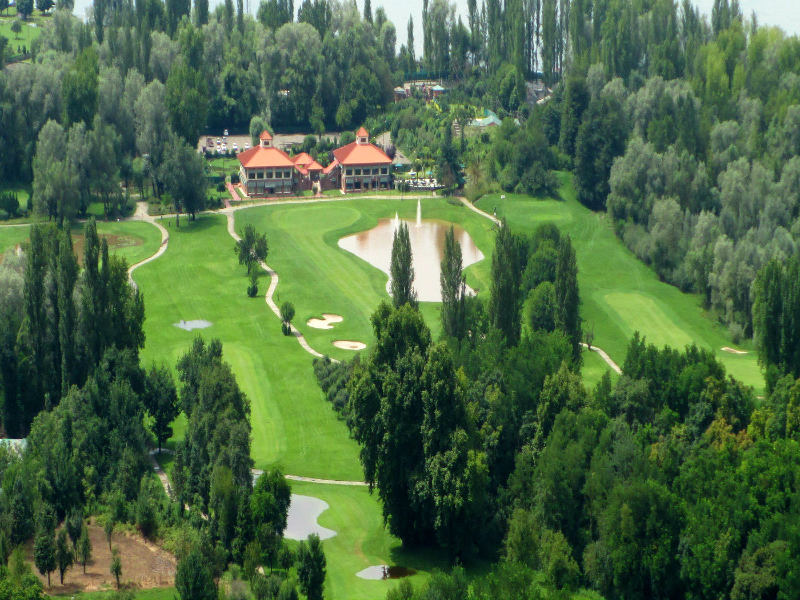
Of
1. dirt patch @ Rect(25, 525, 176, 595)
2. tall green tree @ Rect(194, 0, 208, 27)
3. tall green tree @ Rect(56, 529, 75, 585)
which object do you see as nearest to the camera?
tall green tree @ Rect(56, 529, 75, 585)

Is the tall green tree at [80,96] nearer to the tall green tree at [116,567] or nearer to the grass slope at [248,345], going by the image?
the grass slope at [248,345]

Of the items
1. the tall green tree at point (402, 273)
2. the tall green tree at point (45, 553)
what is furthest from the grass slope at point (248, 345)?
the tall green tree at point (45, 553)

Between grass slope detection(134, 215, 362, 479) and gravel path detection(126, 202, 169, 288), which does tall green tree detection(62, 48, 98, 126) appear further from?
grass slope detection(134, 215, 362, 479)

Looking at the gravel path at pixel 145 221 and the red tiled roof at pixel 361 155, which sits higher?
the red tiled roof at pixel 361 155

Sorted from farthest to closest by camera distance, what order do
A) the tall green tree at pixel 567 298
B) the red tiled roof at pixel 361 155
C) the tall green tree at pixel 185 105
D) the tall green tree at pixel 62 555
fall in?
the red tiled roof at pixel 361 155 → the tall green tree at pixel 185 105 → the tall green tree at pixel 567 298 → the tall green tree at pixel 62 555

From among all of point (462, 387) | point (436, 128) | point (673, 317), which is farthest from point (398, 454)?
point (436, 128)

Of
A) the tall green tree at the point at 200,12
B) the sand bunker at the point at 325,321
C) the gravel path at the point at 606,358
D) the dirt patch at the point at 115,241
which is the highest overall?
the tall green tree at the point at 200,12

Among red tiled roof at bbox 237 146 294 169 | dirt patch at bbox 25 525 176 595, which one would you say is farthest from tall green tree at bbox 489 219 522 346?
red tiled roof at bbox 237 146 294 169

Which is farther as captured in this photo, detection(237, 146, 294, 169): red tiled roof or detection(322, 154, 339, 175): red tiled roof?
detection(322, 154, 339, 175): red tiled roof
